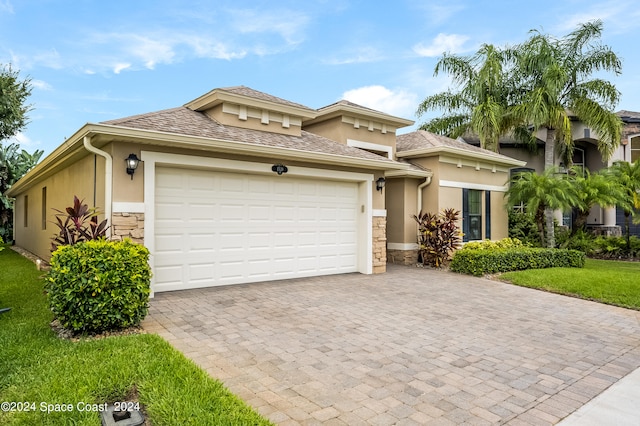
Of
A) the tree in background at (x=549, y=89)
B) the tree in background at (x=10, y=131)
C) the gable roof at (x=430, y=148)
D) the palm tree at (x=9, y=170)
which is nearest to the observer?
the gable roof at (x=430, y=148)

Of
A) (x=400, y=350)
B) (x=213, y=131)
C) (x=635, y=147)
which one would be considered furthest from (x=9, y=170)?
(x=635, y=147)

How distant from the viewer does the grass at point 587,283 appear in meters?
7.98

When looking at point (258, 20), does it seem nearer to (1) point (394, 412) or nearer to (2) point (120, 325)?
(2) point (120, 325)

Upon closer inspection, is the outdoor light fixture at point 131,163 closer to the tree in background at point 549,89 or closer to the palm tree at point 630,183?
the tree in background at point 549,89

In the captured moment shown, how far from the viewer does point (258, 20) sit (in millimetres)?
11586

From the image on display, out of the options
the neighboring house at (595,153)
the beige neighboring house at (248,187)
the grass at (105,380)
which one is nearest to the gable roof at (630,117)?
the neighboring house at (595,153)

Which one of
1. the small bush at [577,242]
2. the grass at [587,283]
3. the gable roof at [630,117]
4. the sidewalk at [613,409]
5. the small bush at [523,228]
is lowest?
the sidewalk at [613,409]

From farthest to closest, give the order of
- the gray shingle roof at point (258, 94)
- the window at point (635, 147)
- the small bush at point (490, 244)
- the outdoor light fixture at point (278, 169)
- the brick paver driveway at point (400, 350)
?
the window at point (635, 147), the small bush at point (490, 244), the gray shingle roof at point (258, 94), the outdoor light fixture at point (278, 169), the brick paver driveway at point (400, 350)

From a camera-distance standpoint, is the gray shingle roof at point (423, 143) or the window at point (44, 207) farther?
the gray shingle roof at point (423, 143)

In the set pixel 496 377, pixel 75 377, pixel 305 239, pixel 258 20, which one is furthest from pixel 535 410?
pixel 258 20

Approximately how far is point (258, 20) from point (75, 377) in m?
10.8

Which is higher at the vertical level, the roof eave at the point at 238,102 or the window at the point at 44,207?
the roof eave at the point at 238,102

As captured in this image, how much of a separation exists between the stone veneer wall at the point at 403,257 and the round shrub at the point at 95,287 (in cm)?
886

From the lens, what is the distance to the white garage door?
7.52 metres
